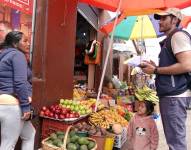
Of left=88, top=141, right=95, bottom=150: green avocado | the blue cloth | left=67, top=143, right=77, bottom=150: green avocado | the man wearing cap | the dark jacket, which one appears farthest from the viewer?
left=88, top=141, right=95, bottom=150: green avocado

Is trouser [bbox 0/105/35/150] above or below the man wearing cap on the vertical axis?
below

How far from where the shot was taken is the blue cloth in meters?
4.50

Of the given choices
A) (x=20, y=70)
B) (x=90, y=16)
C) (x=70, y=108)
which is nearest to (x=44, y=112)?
(x=70, y=108)

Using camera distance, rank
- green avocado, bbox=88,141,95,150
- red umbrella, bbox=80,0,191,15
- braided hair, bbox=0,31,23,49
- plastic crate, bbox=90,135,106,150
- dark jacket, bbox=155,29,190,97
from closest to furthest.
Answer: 1. dark jacket, bbox=155,29,190,97
2. braided hair, bbox=0,31,23,49
3. green avocado, bbox=88,141,95,150
4. plastic crate, bbox=90,135,106,150
5. red umbrella, bbox=80,0,191,15

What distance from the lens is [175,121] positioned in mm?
4145

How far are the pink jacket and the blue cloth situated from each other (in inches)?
78.3

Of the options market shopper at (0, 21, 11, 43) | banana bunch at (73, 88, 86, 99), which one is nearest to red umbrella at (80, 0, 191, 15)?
market shopper at (0, 21, 11, 43)

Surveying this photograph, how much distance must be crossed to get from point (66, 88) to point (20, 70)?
3.26 m

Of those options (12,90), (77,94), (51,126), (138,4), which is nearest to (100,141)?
(51,126)

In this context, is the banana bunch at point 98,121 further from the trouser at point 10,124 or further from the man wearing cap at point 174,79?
the man wearing cap at point 174,79

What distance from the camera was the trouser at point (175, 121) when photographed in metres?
4.13

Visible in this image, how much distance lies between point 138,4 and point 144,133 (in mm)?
3088

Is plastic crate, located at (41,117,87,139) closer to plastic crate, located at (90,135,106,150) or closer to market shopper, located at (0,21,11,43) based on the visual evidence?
plastic crate, located at (90,135,106,150)

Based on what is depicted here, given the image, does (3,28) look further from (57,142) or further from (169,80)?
(169,80)
